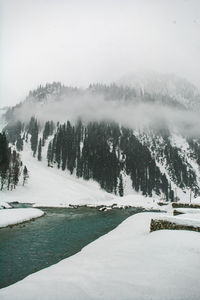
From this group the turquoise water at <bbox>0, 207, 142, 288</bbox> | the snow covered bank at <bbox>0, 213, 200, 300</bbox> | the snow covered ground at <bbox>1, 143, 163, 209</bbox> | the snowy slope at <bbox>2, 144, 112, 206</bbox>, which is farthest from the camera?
the snow covered ground at <bbox>1, 143, 163, 209</bbox>

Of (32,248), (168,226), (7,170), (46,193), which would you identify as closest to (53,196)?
(46,193)

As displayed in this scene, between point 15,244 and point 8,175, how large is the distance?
75.9 metres

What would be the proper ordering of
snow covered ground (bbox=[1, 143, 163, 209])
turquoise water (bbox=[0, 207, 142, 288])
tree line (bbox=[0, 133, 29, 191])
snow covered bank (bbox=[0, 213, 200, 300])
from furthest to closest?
snow covered ground (bbox=[1, 143, 163, 209]), tree line (bbox=[0, 133, 29, 191]), turquoise water (bbox=[0, 207, 142, 288]), snow covered bank (bbox=[0, 213, 200, 300])

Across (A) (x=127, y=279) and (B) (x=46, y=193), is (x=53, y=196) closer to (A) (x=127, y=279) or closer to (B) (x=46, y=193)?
(B) (x=46, y=193)

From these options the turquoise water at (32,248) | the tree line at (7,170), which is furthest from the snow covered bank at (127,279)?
the tree line at (7,170)

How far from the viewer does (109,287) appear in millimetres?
8906

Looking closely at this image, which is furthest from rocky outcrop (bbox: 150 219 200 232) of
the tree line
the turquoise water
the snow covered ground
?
the tree line

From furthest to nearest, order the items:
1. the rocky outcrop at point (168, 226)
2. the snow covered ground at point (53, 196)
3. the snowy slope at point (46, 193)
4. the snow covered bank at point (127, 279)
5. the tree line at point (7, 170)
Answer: the snow covered ground at point (53, 196) < the snowy slope at point (46, 193) < the tree line at point (7, 170) < the rocky outcrop at point (168, 226) < the snow covered bank at point (127, 279)

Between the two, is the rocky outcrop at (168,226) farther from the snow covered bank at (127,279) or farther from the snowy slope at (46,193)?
the snowy slope at (46,193)

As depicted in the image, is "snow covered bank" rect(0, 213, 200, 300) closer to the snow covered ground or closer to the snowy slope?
the snowy slope

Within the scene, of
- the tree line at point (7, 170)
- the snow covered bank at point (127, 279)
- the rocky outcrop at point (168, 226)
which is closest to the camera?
the snow covered bank at point (127, 279)

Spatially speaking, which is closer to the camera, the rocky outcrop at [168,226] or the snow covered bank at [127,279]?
the snow covered bank at [127,279]

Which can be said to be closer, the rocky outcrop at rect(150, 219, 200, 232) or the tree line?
the rocky outcrop at rect(150, 219, 200, 232)

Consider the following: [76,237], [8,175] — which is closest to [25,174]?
[8,175]
